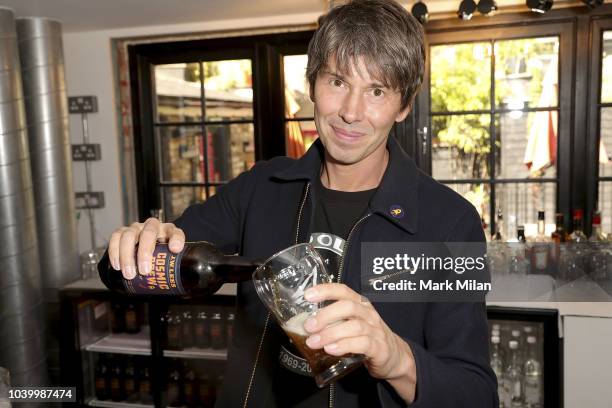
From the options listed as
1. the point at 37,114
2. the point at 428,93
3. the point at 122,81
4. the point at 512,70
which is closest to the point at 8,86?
the point at 37,114

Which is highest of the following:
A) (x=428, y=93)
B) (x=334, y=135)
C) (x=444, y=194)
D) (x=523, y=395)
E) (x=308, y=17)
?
(x=308, y=17)

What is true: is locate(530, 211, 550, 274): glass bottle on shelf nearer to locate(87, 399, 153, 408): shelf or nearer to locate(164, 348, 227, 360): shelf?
locate(164, 348, 227, 360): shelf

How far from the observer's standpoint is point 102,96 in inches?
151

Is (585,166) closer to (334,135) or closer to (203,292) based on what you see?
(334,135)

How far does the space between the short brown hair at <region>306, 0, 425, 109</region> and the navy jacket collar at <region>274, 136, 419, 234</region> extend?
0.18 metres

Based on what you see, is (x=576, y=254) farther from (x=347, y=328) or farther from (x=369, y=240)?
(x=347, y=328)

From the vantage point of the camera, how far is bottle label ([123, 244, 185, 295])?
1.12m

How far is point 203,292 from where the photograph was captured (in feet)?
4.08

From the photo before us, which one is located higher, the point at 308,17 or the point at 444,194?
the point at 308,17

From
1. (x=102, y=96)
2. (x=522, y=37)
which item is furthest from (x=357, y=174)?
(x=102, y=96)

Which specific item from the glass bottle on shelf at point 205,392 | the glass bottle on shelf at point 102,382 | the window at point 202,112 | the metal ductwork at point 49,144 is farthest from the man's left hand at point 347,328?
the glass bottle on shelf at point 102,382

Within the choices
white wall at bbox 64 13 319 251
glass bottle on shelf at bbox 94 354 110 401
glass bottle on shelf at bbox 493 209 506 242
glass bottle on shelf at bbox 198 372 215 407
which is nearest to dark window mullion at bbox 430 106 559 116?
glass bottle on shelf at bbox 493 209 506 242

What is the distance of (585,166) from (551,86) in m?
0.49

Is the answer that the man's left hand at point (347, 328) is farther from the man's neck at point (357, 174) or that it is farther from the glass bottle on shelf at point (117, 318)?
the glass bottle on shelf at point (117, 318)
